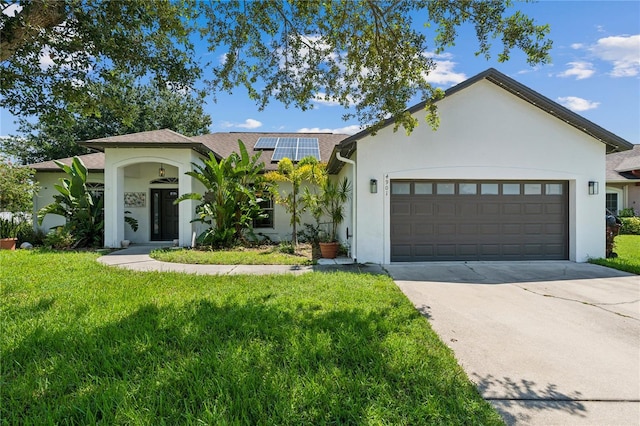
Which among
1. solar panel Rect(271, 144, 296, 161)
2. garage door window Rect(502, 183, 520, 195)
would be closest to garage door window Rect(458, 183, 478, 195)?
garage door window Rect(502, 183, 520, 195)

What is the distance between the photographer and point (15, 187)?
12180 mm

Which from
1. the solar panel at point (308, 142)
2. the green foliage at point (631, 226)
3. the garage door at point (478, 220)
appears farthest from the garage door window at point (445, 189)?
the green foliage at point (631, 226)

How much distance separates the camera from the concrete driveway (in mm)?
3049

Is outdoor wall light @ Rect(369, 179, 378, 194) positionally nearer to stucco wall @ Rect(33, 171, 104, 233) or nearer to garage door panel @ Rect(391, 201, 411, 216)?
garage door panel @ Rect(391, 201, 411, 216)

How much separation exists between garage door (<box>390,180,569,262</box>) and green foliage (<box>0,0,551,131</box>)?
2.74 metres

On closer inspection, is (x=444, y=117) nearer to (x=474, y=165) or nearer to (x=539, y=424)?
(x=474, y=165)

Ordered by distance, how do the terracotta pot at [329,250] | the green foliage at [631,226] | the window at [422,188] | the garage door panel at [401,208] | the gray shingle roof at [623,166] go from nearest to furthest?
1. the garage door panel at [401,208]
2. the window at [422,188]
3. the terracotta pot at [329,250]
4. the green foliage at [631,226]
5. the gray shingle roof at [623,166]

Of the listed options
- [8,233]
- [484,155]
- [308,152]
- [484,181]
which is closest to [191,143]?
[308,152]

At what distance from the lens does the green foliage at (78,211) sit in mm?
11977

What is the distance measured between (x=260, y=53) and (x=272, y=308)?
5.89 metres

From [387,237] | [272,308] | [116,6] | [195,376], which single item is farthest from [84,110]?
[387,237]

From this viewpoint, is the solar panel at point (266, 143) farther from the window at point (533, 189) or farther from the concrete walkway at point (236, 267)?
the window at point (533, 189)

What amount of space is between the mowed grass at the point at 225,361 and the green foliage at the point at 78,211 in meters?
6.77

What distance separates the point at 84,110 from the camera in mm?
6098
